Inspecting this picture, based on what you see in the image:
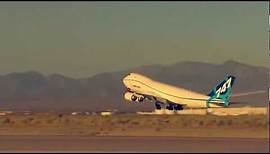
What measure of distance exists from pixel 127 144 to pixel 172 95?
7296 cm

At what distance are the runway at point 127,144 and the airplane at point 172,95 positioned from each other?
59978 mm

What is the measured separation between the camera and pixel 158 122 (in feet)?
213

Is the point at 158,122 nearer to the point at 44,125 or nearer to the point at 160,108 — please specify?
the point at 44,125

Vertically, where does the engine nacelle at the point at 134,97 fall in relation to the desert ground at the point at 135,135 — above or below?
above

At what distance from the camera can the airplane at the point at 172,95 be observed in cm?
10762

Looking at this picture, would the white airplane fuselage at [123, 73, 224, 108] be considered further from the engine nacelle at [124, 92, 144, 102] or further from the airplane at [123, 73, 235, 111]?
the engine nacelle at [124, 92, 144, 102]

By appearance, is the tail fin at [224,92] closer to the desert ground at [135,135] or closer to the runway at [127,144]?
the desert ground at [135,135]

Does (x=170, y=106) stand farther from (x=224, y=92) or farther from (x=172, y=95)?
(x=224, y=92)

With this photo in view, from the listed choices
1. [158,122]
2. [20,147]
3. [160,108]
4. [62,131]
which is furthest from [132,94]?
[20,147]

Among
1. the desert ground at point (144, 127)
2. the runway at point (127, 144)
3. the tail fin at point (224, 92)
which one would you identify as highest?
the tail fin at point (224, 92)

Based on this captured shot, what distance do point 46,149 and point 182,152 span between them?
27.3 feet

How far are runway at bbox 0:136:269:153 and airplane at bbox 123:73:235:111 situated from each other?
5998 centimetres

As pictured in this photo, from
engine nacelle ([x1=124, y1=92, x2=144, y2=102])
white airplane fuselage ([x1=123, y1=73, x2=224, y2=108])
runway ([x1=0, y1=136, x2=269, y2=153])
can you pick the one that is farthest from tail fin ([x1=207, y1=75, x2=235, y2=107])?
runway ([x1=0, y1=136, x2=269, y2=153])

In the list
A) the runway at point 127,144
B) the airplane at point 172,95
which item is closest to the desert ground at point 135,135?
the runway at point 127,144
